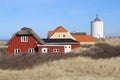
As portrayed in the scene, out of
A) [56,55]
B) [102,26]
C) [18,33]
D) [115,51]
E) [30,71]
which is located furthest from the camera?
[102,26]

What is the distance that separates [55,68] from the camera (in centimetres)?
2272

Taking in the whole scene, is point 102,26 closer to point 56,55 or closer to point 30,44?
point 30,44

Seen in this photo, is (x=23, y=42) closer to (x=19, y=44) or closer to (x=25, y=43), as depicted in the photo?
(x=25, y=43)

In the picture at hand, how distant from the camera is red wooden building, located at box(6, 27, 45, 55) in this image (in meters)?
46.9

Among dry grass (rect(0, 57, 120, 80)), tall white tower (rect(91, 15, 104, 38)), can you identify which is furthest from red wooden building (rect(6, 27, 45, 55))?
tall white tower (rect(91, 15, 104, 38))

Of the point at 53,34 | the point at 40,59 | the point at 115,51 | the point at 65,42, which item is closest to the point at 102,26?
the point at 53,34

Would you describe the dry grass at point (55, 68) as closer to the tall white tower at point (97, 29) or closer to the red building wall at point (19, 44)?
the red building wall at point (19, 44)

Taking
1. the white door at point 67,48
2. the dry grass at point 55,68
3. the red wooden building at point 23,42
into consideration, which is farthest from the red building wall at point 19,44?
the dry grass at point 55,68

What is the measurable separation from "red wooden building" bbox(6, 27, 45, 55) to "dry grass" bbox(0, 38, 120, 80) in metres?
19.2

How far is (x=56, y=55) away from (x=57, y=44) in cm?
2165

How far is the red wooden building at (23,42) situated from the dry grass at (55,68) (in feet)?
62.8

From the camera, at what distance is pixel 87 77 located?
19.0 metres

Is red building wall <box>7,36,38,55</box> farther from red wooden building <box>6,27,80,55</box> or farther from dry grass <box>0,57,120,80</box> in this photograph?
dry grass <box>0,57,120,80</box>

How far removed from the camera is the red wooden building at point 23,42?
46.9 meters
